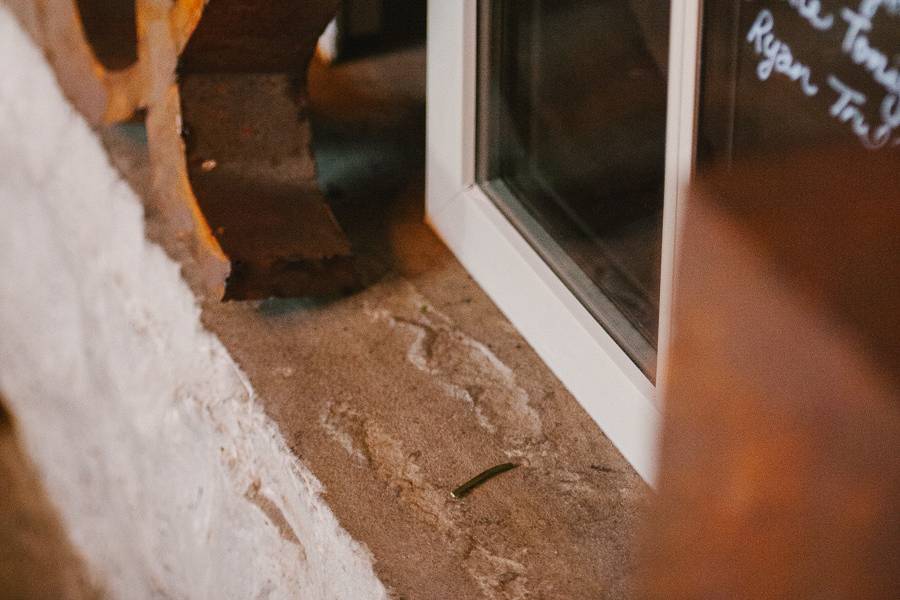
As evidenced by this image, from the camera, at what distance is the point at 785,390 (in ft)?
1.19

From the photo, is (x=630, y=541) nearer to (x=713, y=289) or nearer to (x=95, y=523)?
(x=713, y=289)

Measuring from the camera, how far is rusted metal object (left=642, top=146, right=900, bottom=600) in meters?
0.34

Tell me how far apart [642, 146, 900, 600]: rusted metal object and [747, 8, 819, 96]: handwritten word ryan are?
419 millimetres

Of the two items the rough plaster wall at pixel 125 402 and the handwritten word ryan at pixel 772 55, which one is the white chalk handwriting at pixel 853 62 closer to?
the handwritten word ryan at pixel 772 55

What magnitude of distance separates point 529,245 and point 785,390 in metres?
0.91

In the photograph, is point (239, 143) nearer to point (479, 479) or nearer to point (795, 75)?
point (479, 479)

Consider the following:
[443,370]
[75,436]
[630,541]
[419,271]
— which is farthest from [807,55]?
[75,436]

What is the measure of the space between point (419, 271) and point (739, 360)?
101cm

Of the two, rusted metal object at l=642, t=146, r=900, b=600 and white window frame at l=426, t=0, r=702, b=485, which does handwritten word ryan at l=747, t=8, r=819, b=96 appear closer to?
white window frame at l=426, t=0, r=702, b=485

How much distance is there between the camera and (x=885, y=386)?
0.33m

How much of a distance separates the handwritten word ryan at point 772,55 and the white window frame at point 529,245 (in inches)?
3.3

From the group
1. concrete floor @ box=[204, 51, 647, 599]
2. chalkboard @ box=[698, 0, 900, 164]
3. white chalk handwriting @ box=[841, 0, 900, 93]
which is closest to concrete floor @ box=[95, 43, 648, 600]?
concrete floor @ box=[204, 51, 647, 599]

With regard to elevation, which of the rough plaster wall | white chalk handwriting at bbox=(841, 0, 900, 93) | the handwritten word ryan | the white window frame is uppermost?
white chalk handwriting at bbox=(841, 0, 900, 93)

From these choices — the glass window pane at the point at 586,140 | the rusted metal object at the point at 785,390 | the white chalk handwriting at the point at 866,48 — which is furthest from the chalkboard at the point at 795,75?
the rusted metal object at the point at 785,390
